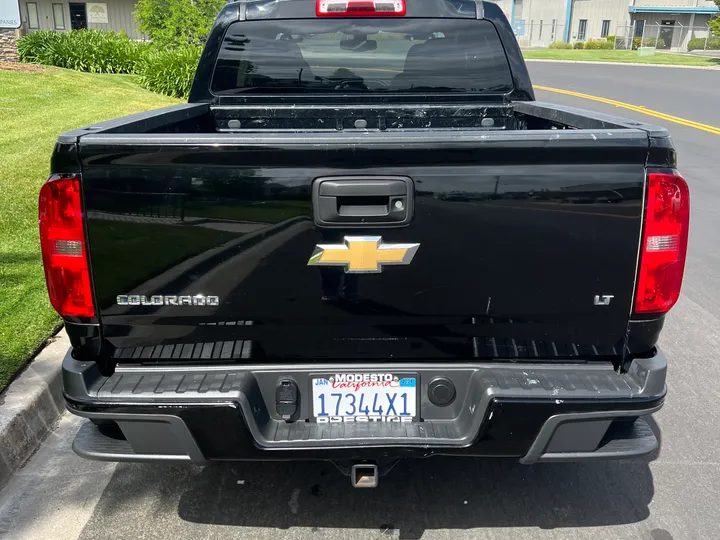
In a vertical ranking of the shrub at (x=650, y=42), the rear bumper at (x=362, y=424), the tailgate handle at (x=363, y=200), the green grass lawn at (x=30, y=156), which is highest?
the tailgate handle at (x=363, y=200)

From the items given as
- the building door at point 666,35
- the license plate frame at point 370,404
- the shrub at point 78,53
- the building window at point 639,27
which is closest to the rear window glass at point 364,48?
the license plate frame at point 370,404

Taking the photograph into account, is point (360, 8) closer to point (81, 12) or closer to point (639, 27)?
point (81, 12)

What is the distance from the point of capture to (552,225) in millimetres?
2596

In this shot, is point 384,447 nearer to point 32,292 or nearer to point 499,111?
point 499,111

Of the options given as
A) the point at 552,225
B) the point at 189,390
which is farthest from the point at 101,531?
the point at 552,225

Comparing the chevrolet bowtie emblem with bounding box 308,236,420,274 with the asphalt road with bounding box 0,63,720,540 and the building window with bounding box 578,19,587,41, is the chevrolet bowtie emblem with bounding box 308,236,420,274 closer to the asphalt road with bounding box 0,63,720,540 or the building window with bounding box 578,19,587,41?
the asphalt road with bounding box 0,63,720,540

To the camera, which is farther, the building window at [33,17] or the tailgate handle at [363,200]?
the building window at [33,17]

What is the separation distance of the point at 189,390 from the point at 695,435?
9.26 feet

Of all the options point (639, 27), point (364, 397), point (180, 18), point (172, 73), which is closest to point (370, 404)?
point (364, 397)

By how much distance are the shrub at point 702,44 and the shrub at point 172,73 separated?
5277 centimetres

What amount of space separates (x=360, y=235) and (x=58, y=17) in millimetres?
42345

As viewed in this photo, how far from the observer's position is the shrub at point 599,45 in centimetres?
6012

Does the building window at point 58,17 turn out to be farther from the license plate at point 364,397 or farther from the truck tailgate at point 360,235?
the license plate at point 364,397

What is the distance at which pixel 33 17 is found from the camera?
39.1m
